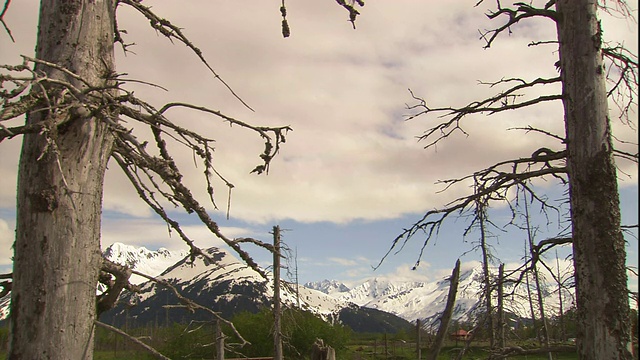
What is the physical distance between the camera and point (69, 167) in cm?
284

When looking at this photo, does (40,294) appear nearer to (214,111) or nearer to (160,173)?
(160,173)

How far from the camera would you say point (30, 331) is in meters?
2.65

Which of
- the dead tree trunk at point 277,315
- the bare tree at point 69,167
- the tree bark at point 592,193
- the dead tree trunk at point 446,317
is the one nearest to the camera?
the bare tree at point 69,167

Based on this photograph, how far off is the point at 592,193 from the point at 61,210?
13.4 feet

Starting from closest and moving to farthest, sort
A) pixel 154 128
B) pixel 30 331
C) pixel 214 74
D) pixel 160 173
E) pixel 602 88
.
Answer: pixel 30 331 < pixel 160 173 < pixel 154 128 < pixel 214 74 < pixel 602 88

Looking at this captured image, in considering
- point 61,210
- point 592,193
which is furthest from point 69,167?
point 592,193

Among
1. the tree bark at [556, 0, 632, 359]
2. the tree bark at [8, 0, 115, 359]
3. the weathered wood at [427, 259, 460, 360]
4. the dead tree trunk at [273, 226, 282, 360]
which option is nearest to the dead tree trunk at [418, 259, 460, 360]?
the weathered wood at [427, 259, 460, 360]

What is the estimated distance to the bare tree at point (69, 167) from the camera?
105 inches

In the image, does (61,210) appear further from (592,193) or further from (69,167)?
(592,193)

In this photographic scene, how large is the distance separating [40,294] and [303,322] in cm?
2707

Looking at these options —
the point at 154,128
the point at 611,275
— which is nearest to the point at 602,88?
the point at 611,275

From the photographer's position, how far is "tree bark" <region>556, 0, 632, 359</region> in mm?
4355

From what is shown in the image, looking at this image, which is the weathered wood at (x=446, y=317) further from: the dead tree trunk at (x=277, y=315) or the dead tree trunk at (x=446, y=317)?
the dead tree trunk at (x=277, y=315)

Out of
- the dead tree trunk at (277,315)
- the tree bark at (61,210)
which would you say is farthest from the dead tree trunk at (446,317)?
the dead tree trunk at (277,315)
